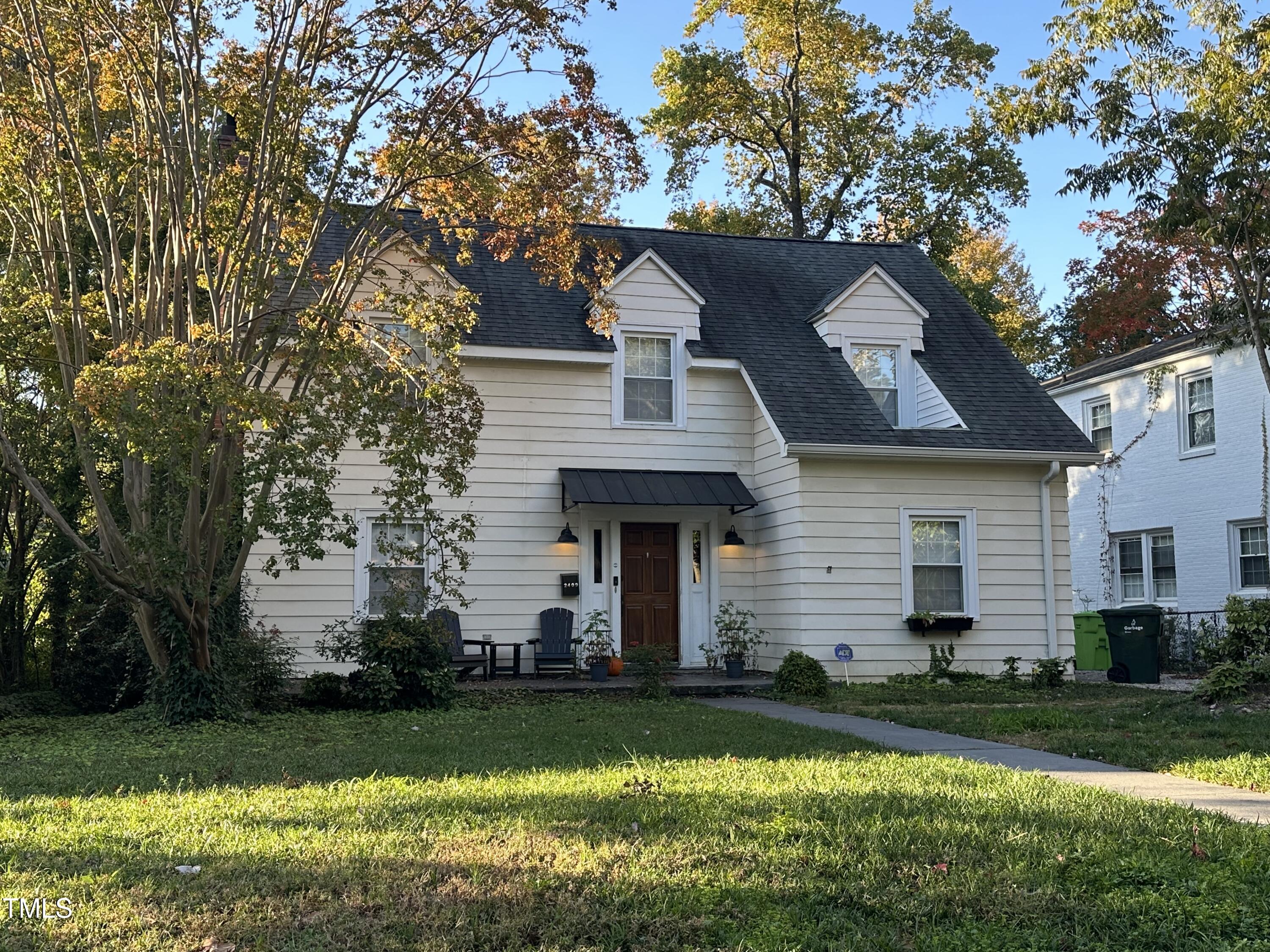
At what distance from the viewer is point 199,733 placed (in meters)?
10.1

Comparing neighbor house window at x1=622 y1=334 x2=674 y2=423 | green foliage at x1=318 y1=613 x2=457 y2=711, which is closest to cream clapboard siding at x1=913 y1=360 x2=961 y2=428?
neighbor house window at x1=622 y1=334 x2=674 y2=423

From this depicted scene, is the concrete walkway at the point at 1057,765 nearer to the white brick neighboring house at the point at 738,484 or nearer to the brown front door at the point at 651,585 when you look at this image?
the white brick neighboring house at the point at 738,484

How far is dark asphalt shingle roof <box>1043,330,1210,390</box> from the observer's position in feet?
69.8

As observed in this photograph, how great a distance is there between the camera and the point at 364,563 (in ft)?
50.6

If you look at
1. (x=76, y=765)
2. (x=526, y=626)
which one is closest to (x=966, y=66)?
(x=526, y=626)

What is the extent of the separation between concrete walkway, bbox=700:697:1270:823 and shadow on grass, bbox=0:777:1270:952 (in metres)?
0.78

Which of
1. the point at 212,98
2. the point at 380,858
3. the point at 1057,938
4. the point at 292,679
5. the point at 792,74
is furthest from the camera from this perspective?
the point at 792,74

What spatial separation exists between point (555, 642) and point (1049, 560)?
7283 millimetres

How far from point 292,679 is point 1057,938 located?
1210 centimetres

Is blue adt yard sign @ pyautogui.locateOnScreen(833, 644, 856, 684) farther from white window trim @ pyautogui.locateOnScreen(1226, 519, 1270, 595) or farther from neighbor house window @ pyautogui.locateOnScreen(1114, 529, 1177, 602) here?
neighbor house window @ pyautogui.locateOnScreen(1114, 529, 1177, 602)

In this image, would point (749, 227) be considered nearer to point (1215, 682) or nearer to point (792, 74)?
point (792, 74)

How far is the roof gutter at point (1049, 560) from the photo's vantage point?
53.9 feet

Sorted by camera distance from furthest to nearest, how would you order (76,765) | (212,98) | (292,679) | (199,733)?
1. (292,679)
2. (212,98)
3. (199,733)
4. (76,765)

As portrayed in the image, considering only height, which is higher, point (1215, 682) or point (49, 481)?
point (49, 481)
